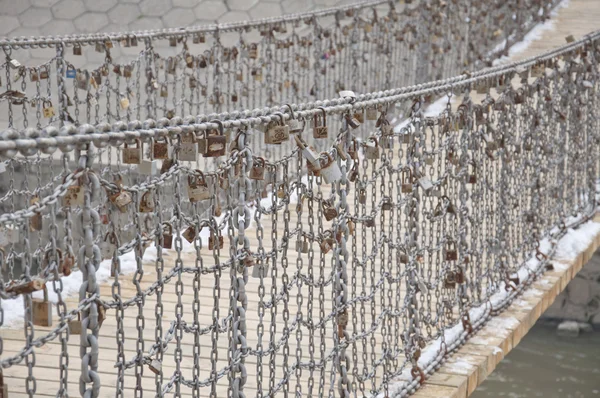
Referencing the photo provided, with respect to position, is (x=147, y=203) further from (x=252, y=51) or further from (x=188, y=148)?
(x=252, y=51)

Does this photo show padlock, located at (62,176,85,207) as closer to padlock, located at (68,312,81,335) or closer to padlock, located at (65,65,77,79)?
padlock, located at (68,312,81,335)

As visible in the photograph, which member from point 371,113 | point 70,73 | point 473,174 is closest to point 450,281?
point 473,174

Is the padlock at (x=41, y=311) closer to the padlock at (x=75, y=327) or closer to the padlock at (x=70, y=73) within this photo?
the padlock at (x=75, y=327)

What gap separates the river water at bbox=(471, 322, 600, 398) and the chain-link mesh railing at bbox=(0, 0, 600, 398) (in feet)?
7.55

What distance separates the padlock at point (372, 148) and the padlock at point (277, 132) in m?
0.49

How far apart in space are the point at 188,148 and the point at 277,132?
31 cm

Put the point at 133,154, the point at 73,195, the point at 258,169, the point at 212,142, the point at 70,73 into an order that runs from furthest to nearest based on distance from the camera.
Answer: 1. the point at 70,73
2. the point at 258,169
3. the point at 212,142
4. the point at 133,154
5. the point at 73,195

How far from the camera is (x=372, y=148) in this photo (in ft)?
9.35

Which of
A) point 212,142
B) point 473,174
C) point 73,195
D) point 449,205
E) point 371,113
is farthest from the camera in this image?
point 473,174

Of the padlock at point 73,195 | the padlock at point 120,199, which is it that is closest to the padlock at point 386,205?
the padlock at point 120,199

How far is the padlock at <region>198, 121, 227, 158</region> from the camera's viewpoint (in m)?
2.21

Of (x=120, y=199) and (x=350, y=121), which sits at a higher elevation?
(x=350, y=121)

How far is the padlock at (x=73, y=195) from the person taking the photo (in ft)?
5.93

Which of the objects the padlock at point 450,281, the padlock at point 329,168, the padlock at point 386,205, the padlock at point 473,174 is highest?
the padlock at point 329,168
